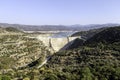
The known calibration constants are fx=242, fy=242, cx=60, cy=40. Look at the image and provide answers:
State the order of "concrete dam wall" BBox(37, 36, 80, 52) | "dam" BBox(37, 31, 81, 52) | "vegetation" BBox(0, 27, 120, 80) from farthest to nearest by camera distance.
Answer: "concrete dam wall" BBox(37, 36, 80, 52)
"dam" BBox(37, 31, 81, 52)
"vegetation" BBox(0, 27, 120, 80)

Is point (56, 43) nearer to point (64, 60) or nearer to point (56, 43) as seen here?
point (56, 43)

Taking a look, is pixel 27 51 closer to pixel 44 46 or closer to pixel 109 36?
pixel 44 46

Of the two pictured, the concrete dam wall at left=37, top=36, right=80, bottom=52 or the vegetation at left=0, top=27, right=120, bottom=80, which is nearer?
the vegetation at left=0, top=27, right=120, bottom=80

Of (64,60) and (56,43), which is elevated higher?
(64,60)

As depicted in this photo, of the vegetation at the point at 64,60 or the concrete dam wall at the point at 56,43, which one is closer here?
the vegetation at the point at 64,60

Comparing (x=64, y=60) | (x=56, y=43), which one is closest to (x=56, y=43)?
(x=56, y=43)

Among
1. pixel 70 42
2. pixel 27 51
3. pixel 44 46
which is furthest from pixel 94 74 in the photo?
pixel 70 42

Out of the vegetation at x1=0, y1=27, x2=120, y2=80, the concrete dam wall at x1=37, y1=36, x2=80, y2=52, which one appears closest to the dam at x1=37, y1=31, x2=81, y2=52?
the concrete dam wall at x1=37, y1=36, x2=80, y2=52

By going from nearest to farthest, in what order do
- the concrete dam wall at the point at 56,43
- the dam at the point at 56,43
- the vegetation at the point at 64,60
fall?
the vegetation at the point at 64,60, the dam at the point at 56,43, the concrete dam wall at the point at 56,43

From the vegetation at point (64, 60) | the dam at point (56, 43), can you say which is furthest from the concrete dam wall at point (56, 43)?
the vegetation at point (64, 60)

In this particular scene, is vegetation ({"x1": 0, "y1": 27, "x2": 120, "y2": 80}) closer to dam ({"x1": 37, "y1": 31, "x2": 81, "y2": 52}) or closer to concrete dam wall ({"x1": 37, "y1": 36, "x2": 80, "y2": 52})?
dam ({"x1": 37, "y1": 31, "x2": 81, "y2": 52})

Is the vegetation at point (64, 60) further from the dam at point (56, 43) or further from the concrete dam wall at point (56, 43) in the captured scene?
the concrete dam wall at point (56, 43)

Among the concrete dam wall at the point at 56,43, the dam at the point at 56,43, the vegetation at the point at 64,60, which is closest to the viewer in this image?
the vegetation at the point at 64,60
